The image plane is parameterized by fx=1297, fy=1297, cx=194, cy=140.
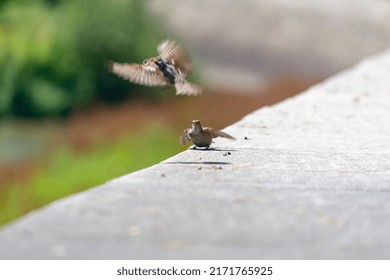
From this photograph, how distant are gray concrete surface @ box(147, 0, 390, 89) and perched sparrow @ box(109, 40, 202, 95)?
41.0 feet

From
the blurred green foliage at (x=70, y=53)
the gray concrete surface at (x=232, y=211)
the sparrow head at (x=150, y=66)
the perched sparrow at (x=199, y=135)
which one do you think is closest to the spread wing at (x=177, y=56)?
the sparrow head at (x=150, y=66)

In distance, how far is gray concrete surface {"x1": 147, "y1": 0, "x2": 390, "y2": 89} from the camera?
20688 millimetres

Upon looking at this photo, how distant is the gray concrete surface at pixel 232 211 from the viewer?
4.96m

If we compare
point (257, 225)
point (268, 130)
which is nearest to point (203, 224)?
point (257, 225)

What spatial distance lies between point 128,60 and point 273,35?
436cm

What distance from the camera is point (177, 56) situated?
7434 millimetres

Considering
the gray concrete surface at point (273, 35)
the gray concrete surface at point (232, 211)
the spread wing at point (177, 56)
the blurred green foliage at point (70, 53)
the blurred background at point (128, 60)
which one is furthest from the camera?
the gray concrete surface at point (273, 35)

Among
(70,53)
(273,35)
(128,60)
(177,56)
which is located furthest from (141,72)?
(273,35)

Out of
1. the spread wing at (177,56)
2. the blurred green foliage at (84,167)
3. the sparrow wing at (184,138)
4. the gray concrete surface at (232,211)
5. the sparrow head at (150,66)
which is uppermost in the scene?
the blurred green foliage at (84,167)

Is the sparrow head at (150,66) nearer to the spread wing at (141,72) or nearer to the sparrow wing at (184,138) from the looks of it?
the spread wing at (141,72)

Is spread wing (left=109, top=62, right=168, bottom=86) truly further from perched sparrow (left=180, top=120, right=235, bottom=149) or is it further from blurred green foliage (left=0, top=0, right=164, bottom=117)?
blurred green foliage (left=0, top=0, right=164, bottom=117)

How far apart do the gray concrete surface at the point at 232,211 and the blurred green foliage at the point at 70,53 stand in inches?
385

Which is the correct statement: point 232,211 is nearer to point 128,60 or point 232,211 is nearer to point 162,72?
point 162,72

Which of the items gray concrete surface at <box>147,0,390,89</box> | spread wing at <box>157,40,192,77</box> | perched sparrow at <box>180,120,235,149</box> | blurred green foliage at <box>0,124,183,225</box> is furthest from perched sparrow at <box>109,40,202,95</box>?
gray concrete surface at <box>147,0,390,89</box>
